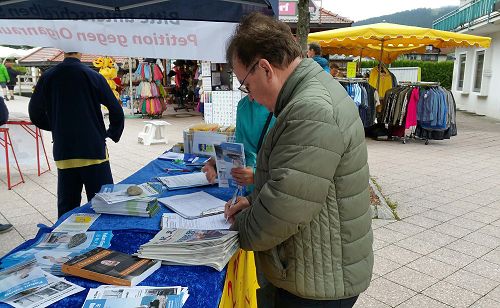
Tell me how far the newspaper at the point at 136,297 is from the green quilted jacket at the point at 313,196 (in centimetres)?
29

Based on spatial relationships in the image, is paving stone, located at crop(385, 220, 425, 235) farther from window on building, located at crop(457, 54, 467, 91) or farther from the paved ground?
window on building, located at crop(457, 54, 467, 91)

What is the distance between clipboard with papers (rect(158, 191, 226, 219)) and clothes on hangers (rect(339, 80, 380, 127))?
6791 millimetres

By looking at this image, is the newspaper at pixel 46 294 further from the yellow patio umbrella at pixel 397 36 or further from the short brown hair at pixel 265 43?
the yellow patio umbrella at pixel 397 36

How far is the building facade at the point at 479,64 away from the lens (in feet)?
46.2

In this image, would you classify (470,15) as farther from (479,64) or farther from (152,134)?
(152,134)

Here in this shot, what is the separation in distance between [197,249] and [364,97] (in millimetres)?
7748

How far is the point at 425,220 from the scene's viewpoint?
172 inches

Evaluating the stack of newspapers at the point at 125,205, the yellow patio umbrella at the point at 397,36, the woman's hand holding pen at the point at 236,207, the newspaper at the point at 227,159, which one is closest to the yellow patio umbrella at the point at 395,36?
the yellow patio umbrella at the point at 397,36

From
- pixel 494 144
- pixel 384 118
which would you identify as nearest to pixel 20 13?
pixel 384 118

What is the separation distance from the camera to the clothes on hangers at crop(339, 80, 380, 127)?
27.8 ft

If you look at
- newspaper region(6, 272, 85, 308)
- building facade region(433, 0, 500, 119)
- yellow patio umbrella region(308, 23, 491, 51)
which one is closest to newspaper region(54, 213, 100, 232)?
newspaper region(6, 272, 85, 308)

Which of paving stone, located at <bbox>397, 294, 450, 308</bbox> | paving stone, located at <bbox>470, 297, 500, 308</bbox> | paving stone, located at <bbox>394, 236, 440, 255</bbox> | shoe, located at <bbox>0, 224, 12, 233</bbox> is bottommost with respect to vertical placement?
paving stone, located at <bbox>394, 236, 440, 255</bbox>

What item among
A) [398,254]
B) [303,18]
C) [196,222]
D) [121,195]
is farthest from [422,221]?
[121,195]

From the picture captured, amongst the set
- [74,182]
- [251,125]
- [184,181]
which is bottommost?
[74,182]
